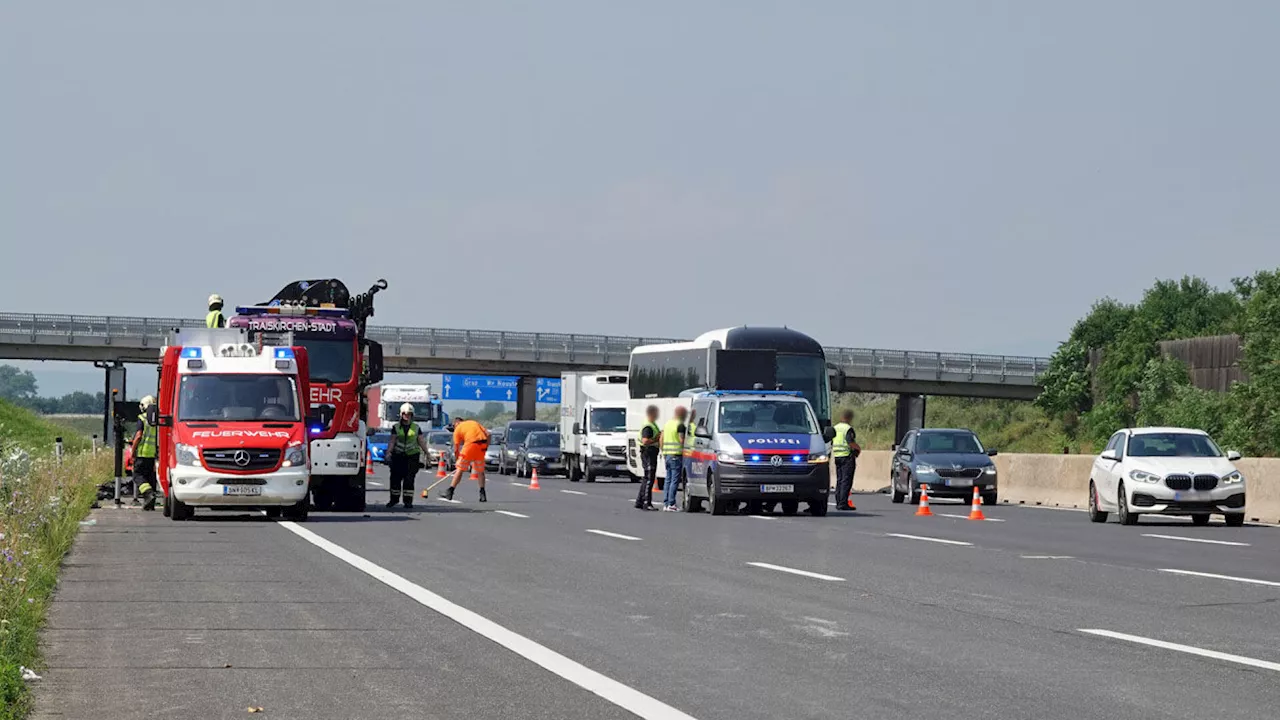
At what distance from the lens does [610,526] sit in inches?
1062

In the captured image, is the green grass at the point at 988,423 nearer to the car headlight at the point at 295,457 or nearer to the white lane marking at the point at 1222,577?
the car headlight at the point at 295,457

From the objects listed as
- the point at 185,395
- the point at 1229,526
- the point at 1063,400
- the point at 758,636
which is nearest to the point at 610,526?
the point at 185,395

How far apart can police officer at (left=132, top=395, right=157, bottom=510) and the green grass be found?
53641 millimetres

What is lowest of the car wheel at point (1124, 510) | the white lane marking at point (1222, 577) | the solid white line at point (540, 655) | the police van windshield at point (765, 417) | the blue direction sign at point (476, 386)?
the solid white line at point (540, 655)

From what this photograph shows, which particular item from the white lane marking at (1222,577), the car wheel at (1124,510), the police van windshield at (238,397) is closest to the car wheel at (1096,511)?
the car wheel at (1124,510)

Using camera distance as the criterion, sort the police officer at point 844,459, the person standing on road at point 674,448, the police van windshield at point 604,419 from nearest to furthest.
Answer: the person standing on road at point 674,448
the police officer at point 844,459
the police van windshield at point 604,419

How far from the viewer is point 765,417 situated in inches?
1252

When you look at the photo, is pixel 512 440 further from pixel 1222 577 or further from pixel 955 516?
pixel 1222 577

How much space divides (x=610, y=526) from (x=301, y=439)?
4333mm

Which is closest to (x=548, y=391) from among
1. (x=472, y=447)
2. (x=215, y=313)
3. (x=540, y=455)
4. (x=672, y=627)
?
(x=540, y=455)

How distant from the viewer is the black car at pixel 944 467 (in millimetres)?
38562

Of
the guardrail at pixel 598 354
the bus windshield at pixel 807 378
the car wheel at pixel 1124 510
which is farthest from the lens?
the guardrail at pixel 598 354

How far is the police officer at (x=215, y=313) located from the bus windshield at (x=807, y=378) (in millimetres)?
15474

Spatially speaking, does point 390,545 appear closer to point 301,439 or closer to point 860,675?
point 301,439
